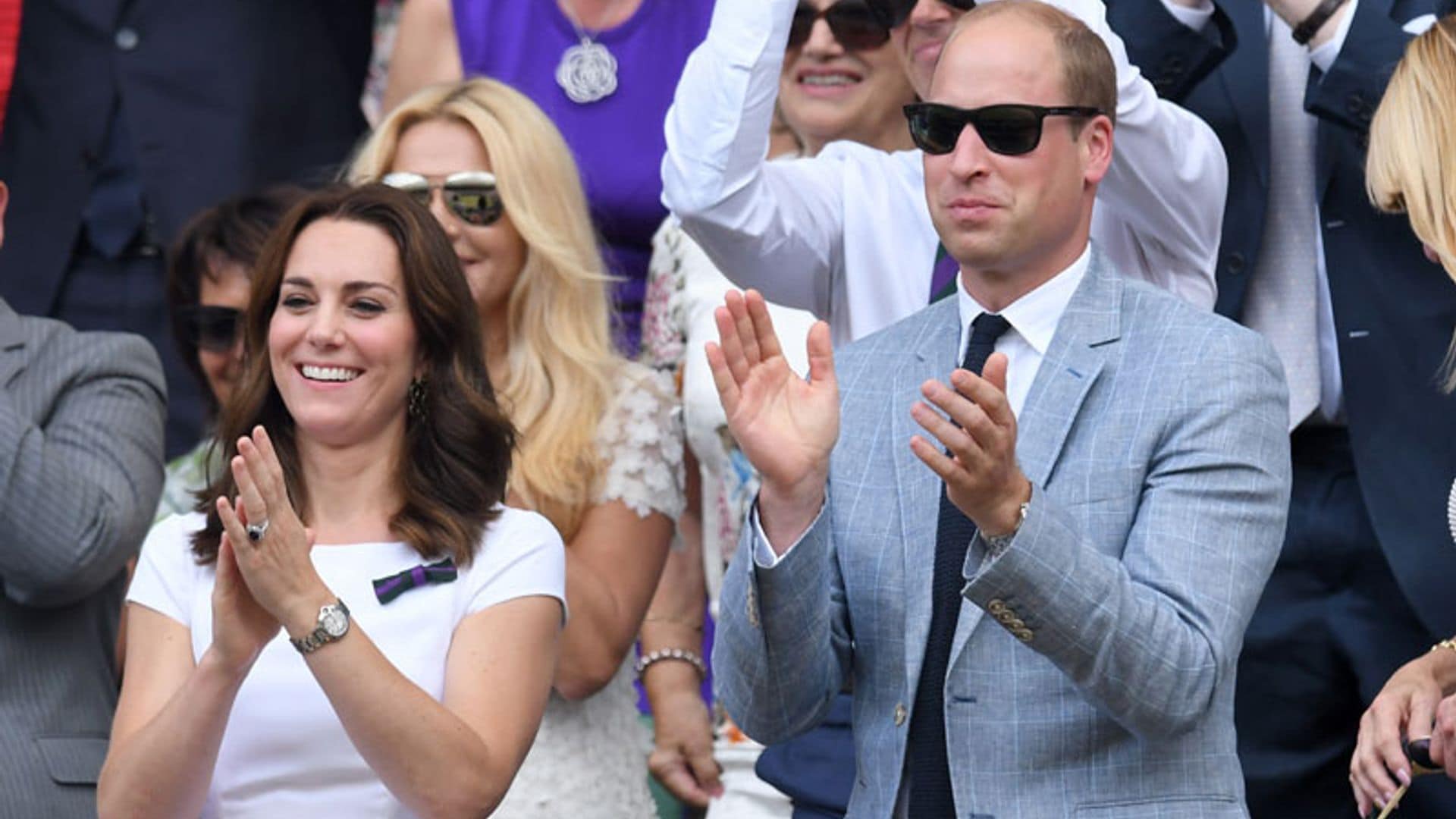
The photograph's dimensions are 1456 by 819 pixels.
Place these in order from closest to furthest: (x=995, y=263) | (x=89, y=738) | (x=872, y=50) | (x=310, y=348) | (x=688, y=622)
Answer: (x=995, y=263), (x=310, y=348), (x=89, y=738), (x=872, y=50), (x=688, y=622)

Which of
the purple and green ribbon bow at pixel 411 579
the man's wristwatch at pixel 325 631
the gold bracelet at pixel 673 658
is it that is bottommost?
the gold bracelet at pixel 673 658

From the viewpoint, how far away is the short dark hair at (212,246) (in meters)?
5.75

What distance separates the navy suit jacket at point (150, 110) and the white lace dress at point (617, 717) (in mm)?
1487

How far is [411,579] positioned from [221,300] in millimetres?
1691

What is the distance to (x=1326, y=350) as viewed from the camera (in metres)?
4.88

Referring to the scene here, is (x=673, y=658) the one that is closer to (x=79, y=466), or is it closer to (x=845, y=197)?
(x=845, y=197)

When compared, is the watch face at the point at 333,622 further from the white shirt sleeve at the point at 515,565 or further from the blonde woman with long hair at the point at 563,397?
the blonde woman with long hair at the point at 563,397

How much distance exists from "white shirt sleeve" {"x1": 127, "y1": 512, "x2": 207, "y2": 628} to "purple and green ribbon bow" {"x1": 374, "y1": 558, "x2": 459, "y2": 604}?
0.32 m

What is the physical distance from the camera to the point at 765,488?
3.82m

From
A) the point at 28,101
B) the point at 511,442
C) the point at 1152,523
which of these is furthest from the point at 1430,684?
the point at 28,101

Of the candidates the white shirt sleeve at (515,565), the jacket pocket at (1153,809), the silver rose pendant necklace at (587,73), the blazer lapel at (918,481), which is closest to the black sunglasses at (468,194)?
the silver rose pendant necklace at (587,73)

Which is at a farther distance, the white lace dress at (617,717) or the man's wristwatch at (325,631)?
the white lace dress at (617,717)

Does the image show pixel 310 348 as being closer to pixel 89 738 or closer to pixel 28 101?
pixel 89 738

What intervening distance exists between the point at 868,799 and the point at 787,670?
24 cm
